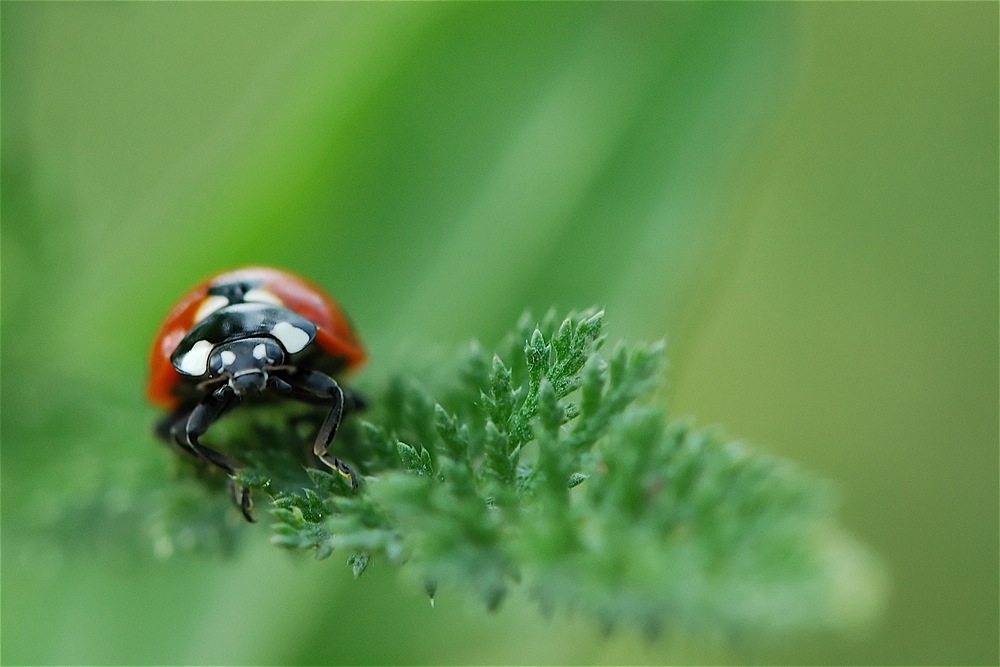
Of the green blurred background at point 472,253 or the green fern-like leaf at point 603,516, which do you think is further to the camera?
the green blurred background at point 472,253

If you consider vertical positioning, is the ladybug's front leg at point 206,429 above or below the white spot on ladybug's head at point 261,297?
below

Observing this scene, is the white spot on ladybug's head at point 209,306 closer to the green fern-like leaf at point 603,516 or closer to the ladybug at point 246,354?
the ladybug at point 246,354

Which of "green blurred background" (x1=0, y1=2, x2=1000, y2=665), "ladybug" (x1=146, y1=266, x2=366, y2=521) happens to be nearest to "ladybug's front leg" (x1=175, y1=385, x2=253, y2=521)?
"ladybug" (x1=146, y1=266, x2=366, y2=521)

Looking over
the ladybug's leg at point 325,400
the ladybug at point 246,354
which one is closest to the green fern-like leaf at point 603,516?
the ladybug's leg at point 325,400

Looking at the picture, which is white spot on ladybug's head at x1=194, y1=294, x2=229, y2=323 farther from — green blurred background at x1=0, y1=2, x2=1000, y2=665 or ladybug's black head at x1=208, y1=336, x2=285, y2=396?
green blurred background at x1=0, y1=2, x2=1000, y2=665

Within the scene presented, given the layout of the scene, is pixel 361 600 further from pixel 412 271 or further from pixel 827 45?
pixel 827 45

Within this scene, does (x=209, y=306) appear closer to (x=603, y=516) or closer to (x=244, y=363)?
(x=244, y=363)

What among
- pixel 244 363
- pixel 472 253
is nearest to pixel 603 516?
pixel 244 363

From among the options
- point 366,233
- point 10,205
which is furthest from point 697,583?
point 366,233
